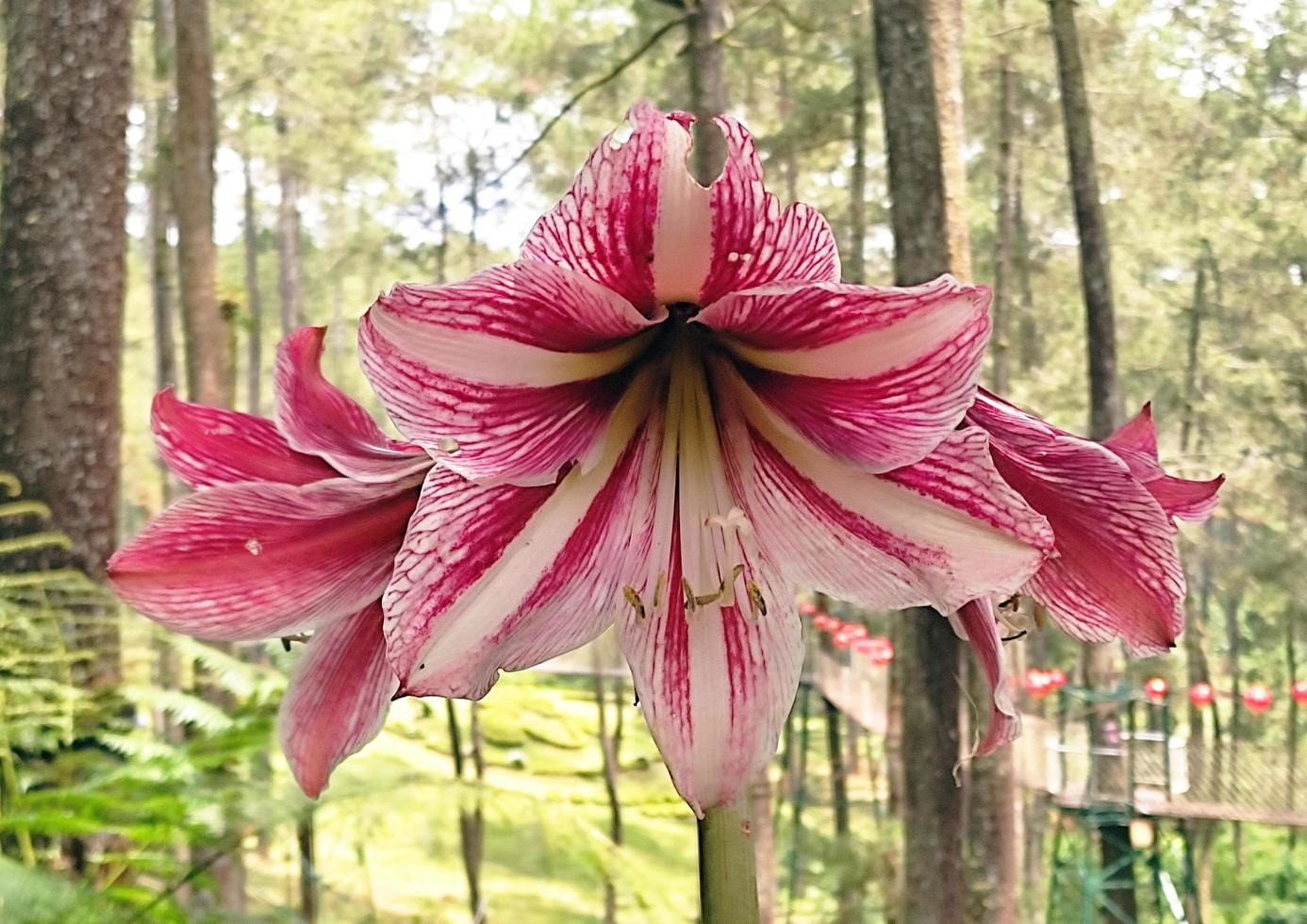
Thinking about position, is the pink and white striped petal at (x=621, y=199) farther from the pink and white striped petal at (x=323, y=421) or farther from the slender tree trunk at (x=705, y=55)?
the slender tree trunk at (x=705, y=55)

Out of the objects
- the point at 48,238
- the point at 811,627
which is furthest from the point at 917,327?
→ the point at 811,627

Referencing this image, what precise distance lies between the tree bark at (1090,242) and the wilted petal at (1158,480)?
3836 millimetres

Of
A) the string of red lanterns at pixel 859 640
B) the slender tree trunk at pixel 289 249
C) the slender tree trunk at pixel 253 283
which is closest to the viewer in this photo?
the string of red lanterns at pixel 859 640

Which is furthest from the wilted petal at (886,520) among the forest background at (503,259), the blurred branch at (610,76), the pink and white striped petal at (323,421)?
the blurred branch at (610,76)

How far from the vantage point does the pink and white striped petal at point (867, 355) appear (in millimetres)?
348

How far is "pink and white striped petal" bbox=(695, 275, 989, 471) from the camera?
13.7 inches

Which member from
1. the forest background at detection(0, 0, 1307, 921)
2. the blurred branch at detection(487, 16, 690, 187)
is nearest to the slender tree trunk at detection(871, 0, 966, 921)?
the forest background at detection(0, 0, 1307, 921)

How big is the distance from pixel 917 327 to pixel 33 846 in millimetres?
2080

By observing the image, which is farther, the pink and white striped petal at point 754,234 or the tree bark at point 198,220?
the tree bark at point 198,220

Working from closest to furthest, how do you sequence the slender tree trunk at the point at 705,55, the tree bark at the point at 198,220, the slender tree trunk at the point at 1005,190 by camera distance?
1. the slender tree trunk at the point at 705,55
2. the tree bark at the point at 198,220
3. the slender tree trunk at the point at 1005,190

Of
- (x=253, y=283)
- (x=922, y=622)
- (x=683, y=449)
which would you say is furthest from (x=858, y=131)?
(x=253, y=283)

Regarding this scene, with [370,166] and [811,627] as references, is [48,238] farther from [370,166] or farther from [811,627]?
[370,166]

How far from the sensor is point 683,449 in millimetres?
426

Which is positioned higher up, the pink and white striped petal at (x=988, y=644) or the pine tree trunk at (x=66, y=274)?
the pine tree trunk at (x=66, y=274)
